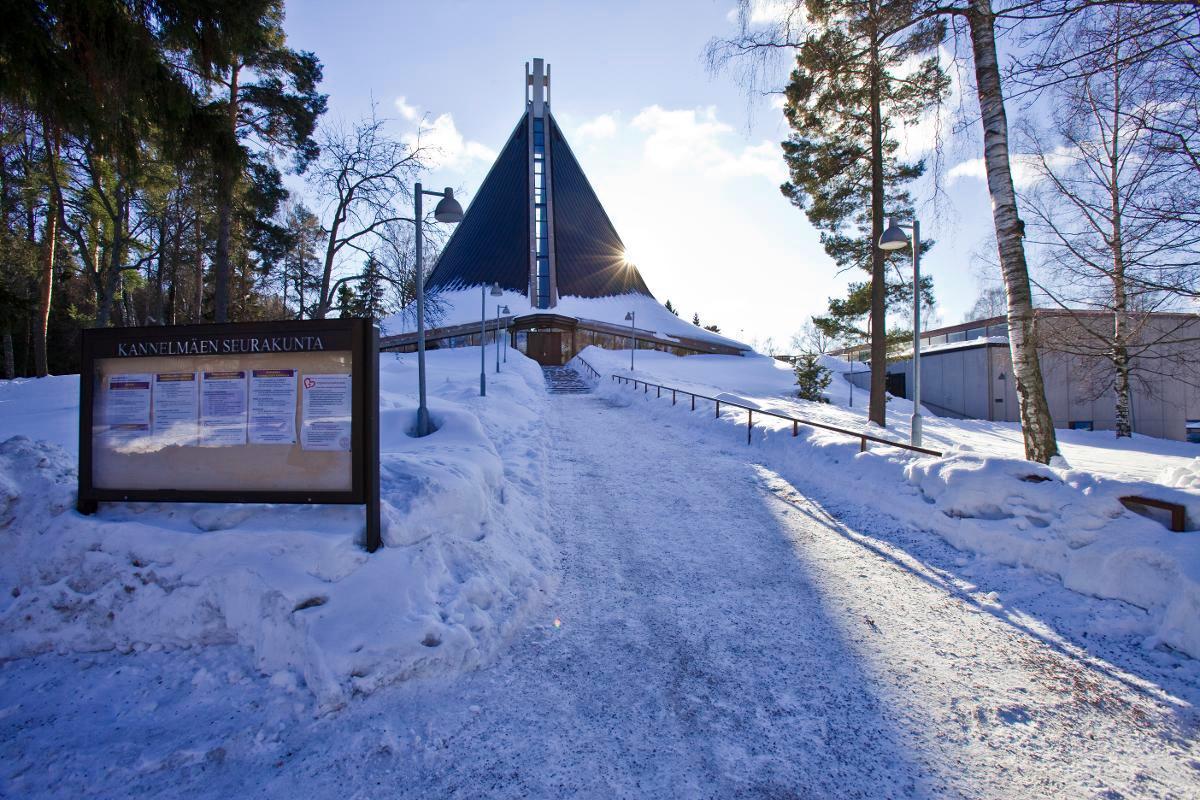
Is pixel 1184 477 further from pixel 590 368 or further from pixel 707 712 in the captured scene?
pixel 590 368

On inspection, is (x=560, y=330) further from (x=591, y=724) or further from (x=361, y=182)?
(x=591, y=724)

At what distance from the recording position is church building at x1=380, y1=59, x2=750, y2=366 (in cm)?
4028

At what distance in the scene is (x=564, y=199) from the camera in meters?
52.4

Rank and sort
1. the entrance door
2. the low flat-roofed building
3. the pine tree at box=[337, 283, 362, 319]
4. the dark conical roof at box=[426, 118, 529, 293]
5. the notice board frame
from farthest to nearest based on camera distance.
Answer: the dark conical roof at box=[426, 118, 529, 293]
the entrance door
the low flat-roofed building
the pine tree at box=[337, 283, 362, 319]
the notice board frame

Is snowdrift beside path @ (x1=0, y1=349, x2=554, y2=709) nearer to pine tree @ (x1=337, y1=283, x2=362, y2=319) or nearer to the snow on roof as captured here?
pine tree @ (x1=337, y1=283, x2=362, y2=319)

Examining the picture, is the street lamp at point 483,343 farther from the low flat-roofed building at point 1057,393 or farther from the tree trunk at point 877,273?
the low flat-roofed building at point 1057,393

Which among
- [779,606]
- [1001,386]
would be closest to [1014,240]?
[779,606]

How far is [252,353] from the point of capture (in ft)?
11.4

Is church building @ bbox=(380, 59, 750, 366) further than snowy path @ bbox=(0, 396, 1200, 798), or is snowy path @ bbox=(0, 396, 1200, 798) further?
church building @ bbox=(380, 59, 750, 366)

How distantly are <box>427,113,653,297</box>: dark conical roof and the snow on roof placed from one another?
55.2 inches

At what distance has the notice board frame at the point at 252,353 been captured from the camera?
11.1 feet

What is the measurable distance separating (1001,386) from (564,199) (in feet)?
136

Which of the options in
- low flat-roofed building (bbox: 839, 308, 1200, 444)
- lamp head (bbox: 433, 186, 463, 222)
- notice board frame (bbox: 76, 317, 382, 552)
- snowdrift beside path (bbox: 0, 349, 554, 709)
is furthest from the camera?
low flat-roofed building (bbox: 839, 308, 1200, 444)

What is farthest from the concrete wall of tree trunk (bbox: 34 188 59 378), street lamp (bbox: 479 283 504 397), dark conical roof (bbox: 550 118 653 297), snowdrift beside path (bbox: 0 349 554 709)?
tree trunk (bbox: 34 188 59 378)
